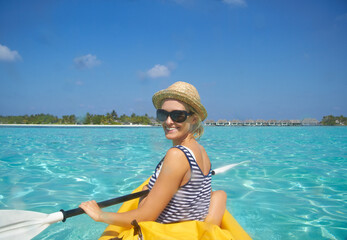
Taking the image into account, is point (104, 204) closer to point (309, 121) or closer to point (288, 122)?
point (288, 122)

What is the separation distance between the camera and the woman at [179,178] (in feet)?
4.54

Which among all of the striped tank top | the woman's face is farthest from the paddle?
the woman's face

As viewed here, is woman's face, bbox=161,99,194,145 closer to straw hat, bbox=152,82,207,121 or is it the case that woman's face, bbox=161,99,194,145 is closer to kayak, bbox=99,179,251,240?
straw hat, bbox=152,82,207,121

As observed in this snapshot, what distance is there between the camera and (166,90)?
5.65ft

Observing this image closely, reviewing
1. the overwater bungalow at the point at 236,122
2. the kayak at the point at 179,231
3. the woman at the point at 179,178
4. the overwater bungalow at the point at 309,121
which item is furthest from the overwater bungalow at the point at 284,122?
the kayak at the point at 179,231

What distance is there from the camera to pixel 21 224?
1855mm

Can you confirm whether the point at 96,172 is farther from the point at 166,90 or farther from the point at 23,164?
the point at 166,90

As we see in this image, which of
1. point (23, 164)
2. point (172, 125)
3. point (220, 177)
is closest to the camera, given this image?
point (172, 125)

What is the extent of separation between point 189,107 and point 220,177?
4072 mm

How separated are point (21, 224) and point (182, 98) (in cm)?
152

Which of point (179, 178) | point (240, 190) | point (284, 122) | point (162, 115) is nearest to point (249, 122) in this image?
point (284, 122)

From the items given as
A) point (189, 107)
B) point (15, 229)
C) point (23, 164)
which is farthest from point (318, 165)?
point (23, 164)

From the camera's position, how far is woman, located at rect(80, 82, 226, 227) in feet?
4.54

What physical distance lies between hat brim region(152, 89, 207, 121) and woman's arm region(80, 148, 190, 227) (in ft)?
1.32
